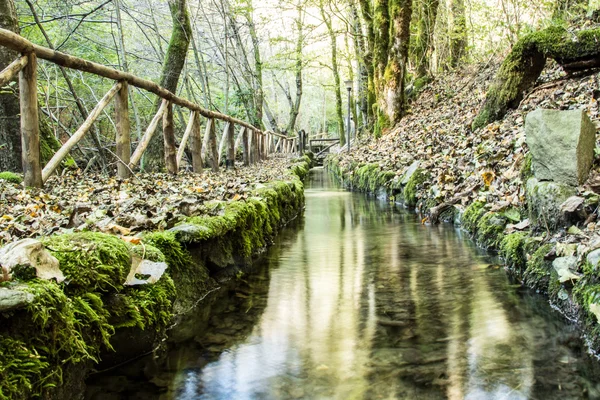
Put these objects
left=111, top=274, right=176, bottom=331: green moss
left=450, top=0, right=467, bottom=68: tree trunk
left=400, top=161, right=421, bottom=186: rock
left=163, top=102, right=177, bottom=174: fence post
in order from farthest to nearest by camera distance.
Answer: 1. left=450, top=0, right=467, bottom=68: tree trunk
2. left=400, top=161, right=421, bottom=186: rock
3. left=163, top=102, right=177, bottom=174: fence post
4. left=111, top=274, right=176, bottom=331: green moss

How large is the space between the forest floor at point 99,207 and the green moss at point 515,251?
2.37 metres

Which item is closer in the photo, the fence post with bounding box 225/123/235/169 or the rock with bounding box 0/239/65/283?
the rock with bounding box 0/239/65/283

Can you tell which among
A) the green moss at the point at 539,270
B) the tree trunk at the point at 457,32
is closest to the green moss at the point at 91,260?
the green moss at the point at 539,270

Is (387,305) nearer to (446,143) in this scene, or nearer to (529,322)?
(529,322)

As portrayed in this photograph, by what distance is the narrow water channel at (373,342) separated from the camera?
2234mm

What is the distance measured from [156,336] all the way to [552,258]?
2574mm

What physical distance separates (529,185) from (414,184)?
3606 mm

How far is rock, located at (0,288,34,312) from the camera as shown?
1.35 metres

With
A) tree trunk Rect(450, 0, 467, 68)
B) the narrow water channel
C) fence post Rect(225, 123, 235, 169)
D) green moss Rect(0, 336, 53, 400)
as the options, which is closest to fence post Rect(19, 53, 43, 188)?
the narrow water channel

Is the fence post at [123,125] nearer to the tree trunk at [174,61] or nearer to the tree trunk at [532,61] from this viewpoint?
the tree trunk at [174,61]

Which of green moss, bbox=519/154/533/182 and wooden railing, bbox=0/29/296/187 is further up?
wooden railing, bbox=0/29/296/187

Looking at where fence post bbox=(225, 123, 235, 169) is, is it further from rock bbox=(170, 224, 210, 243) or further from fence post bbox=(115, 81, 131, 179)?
rock bbox=(170, 224, 210, 243)

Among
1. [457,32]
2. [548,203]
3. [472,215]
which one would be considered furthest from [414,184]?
[457,32]

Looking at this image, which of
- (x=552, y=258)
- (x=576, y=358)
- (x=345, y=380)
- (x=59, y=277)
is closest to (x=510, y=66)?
(x=552, y=258)
